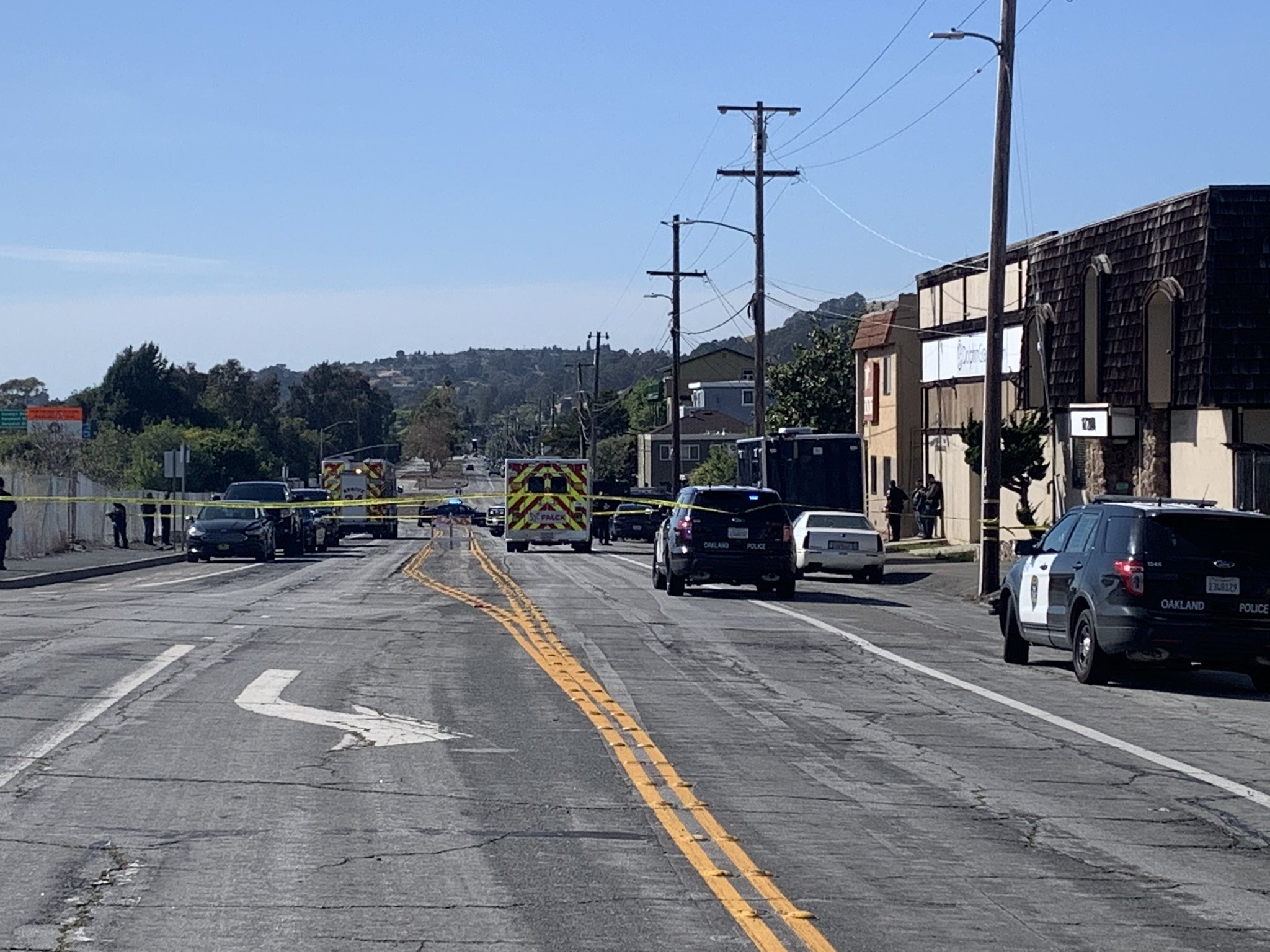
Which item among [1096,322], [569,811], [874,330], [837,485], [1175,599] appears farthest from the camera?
[874,330]

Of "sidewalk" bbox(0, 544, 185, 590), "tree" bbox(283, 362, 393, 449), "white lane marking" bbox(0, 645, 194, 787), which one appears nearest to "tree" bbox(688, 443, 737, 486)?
"sidewalk" bbox(0, 544, 185, 590)

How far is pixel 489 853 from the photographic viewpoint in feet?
26.1

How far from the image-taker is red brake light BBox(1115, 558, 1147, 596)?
14758 millimetres

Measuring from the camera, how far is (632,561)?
4306cm

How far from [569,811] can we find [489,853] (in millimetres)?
1027

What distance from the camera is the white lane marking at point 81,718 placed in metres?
10.2

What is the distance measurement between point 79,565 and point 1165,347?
23.2 meters

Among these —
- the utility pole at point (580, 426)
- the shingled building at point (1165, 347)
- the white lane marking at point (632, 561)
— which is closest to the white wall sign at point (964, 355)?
the shingled building at point (1165, 347)

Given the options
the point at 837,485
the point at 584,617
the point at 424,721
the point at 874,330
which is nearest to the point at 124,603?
the point at 584,617

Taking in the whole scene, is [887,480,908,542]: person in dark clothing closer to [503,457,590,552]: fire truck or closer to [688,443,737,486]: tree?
[503,457,590,552]: fire truck

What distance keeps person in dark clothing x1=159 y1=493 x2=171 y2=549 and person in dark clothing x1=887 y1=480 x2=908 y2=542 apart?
70.2 feet

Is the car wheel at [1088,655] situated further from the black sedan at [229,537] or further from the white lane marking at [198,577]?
the black sedan at [229,537]

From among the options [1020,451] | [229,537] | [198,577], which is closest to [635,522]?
[229,537]

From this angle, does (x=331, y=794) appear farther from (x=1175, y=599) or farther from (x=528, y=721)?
(x=1175, y=599)
